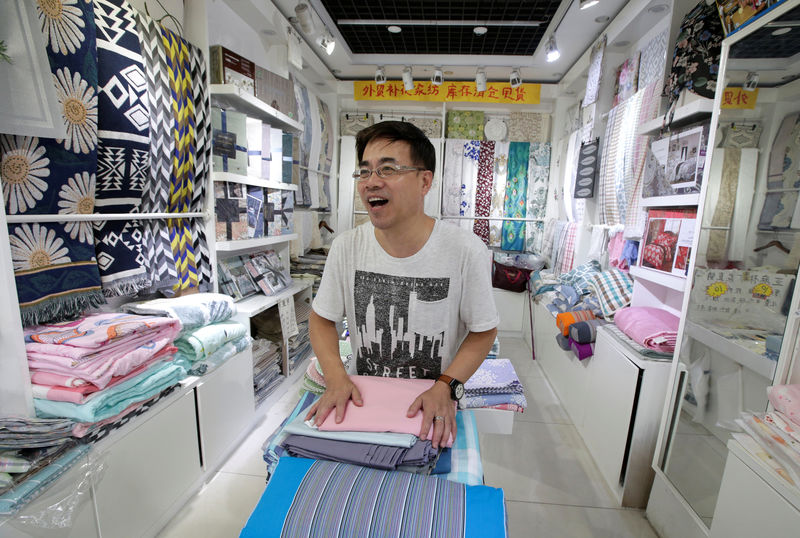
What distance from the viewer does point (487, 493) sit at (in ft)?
2.15

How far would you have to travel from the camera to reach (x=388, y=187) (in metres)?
0.96

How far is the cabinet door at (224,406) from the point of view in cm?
188

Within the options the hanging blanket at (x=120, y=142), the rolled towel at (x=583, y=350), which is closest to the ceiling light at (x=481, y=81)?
the rolled towel at (x=583, y=350)

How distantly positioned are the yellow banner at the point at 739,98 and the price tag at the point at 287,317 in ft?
8.67

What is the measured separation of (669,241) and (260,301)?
8.18ft

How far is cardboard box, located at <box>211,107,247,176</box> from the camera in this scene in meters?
2.11

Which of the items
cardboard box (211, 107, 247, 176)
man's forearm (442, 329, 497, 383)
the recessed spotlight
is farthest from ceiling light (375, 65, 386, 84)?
man's forearm (442, 329, 497, 383)

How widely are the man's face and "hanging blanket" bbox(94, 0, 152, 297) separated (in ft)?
4.02

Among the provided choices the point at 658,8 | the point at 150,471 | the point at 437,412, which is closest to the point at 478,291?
the point at 437,412

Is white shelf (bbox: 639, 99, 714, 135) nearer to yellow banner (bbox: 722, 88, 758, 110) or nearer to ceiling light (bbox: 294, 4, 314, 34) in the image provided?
yellow banner (bbox: 722, 88, 758, 110)

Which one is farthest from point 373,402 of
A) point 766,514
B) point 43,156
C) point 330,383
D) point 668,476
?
point 668,476

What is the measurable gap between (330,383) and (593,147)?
323 cm

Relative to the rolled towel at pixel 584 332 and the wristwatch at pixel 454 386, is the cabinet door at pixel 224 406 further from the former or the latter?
the rolled towel at pixel 584 332

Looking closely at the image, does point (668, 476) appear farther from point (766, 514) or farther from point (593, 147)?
point (593, 147)
